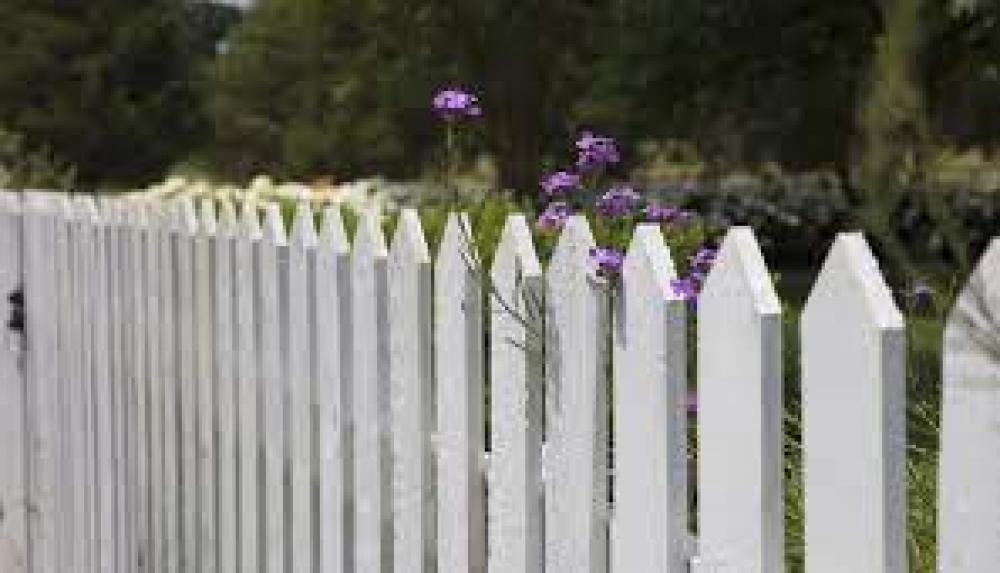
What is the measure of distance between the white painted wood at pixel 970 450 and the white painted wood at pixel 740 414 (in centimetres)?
25

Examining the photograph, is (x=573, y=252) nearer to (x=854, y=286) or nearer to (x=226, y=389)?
(x=854, y=286)

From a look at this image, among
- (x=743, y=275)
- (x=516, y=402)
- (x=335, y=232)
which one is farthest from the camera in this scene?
(x=335, y=232)

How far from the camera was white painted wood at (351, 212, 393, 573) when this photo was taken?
2.76 m

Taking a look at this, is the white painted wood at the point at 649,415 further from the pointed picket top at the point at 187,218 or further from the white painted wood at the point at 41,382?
the white painted wood at the point at 41,382

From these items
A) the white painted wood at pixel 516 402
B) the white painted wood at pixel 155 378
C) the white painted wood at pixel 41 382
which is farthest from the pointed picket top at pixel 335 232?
the white painted wood at pixel 41 382

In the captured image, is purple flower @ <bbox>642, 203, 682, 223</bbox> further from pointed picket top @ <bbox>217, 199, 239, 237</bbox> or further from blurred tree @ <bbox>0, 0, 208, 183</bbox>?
blurred tree @ <bbox>0, 0, 208, 183</bbox>

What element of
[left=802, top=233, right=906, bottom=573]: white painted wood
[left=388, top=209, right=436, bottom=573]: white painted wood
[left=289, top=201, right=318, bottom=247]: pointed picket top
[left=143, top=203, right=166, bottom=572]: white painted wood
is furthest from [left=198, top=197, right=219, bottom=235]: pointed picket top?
[left=802, top=233, right=906, bottom=573]: white painted wood

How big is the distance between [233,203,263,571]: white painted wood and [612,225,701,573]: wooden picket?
1489mm

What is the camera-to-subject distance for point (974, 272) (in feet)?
4.19

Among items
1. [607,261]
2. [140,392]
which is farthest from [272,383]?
[607,261]

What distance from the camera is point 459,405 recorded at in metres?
2.46

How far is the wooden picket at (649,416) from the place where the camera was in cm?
186

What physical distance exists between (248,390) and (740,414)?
1.86 metres

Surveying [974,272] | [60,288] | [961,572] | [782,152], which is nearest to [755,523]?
[961,572]
